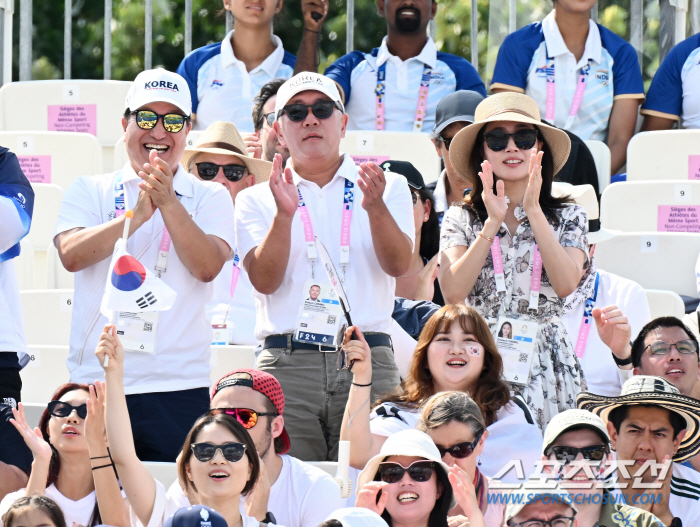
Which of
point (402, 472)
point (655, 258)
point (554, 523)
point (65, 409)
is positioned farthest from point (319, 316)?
point (655, 258)

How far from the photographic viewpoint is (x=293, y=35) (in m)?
13.0

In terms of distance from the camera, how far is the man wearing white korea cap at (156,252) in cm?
418

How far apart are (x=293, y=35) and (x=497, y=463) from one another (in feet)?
30.9

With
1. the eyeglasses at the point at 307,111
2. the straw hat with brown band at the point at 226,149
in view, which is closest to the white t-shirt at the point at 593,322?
the eyeglasses at the point at 307,111

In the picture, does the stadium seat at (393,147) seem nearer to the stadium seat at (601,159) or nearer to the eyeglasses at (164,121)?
the stadium seat at (601,159)

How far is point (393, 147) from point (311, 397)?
7.88ft

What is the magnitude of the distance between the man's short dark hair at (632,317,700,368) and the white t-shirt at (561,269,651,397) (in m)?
0.11

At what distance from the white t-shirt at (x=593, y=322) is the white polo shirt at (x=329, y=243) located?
2.75 ft

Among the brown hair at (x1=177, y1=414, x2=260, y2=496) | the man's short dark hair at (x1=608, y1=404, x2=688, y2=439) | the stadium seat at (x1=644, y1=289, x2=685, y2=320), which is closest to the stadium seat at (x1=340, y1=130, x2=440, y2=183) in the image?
the stadium seat at (x1=644, y1=289, x2=685, y2=320)

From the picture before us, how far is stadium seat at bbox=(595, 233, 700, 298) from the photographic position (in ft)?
19.0

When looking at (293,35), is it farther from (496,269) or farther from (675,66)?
(496,269)

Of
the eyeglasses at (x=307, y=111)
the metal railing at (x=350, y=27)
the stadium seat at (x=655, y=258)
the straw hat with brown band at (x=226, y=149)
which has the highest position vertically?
the metal railing at (x=350, y=27)

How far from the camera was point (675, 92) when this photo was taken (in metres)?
6.95

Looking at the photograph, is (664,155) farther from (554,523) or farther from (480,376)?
(554,523)
